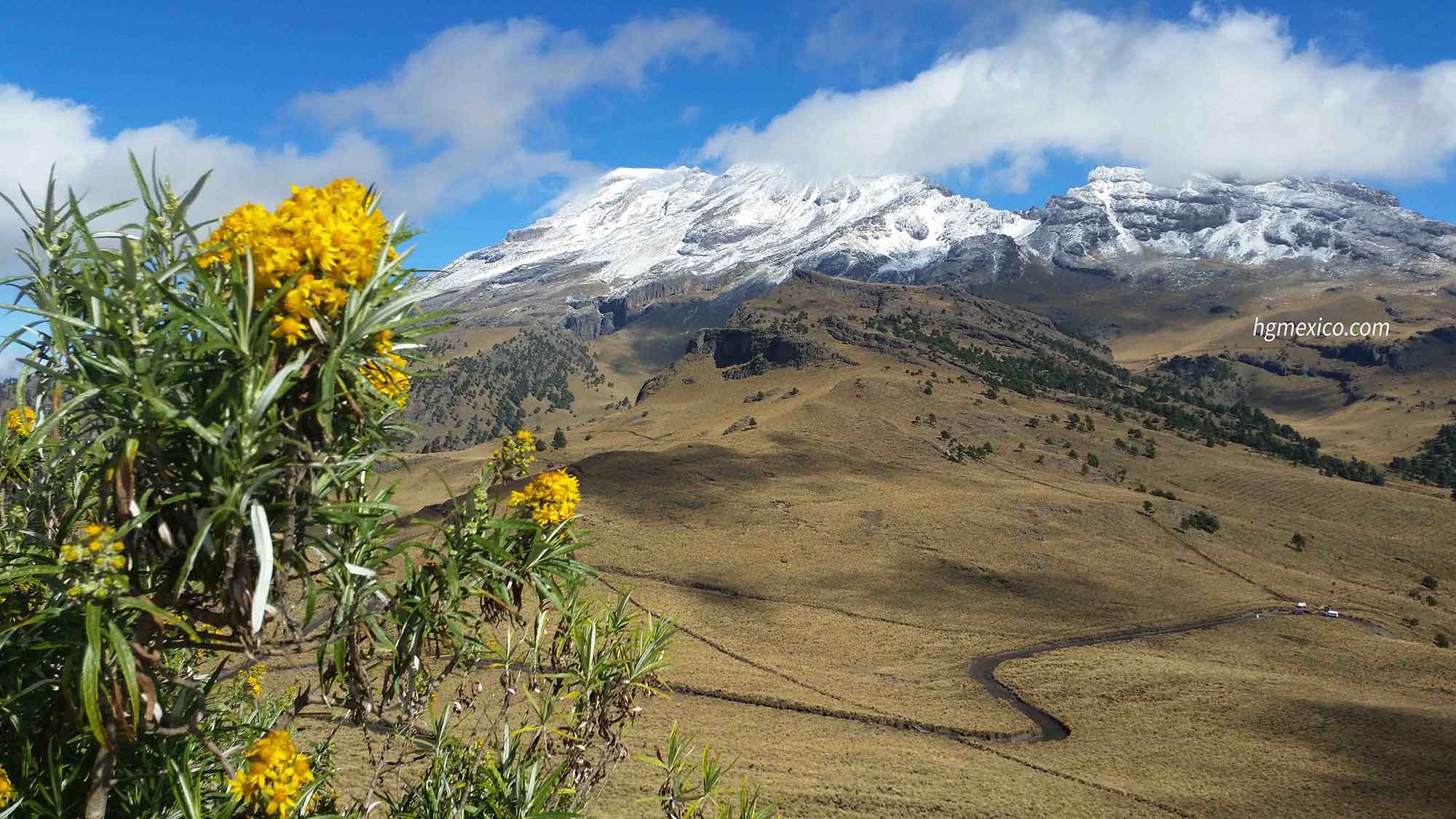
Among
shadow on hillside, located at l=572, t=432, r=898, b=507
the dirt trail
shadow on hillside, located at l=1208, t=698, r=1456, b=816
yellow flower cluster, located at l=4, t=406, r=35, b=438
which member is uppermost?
yellow flower cluster, located at l=4, t=406, r=35, b=438

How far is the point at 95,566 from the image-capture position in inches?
117

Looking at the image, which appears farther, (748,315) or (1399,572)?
(748,315)

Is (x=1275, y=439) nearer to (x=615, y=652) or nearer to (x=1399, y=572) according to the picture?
(x=1399, y=572)

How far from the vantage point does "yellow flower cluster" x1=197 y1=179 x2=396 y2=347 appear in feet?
10.5

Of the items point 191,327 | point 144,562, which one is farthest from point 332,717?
point 191,327

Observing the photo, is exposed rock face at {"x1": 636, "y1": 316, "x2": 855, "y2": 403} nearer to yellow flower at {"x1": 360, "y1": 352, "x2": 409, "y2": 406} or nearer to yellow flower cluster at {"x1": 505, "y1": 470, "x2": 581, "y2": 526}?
yellow flower cluster at {"x1": 505, "y1": 470, "x2": 581, "y2": 526}

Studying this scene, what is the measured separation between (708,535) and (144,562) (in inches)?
2040

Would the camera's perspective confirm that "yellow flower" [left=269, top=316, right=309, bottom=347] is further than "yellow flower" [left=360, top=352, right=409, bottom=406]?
No

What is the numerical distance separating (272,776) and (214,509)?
5.50 feet

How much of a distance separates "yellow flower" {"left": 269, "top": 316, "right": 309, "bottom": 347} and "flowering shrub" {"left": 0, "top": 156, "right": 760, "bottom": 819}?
0.01m

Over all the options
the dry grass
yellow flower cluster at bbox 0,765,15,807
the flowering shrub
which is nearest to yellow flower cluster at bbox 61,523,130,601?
the flowering shrub

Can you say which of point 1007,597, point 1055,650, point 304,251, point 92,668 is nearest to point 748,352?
point 1007,597

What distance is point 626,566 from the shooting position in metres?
49.1

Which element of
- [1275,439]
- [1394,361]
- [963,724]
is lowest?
[963,724]
